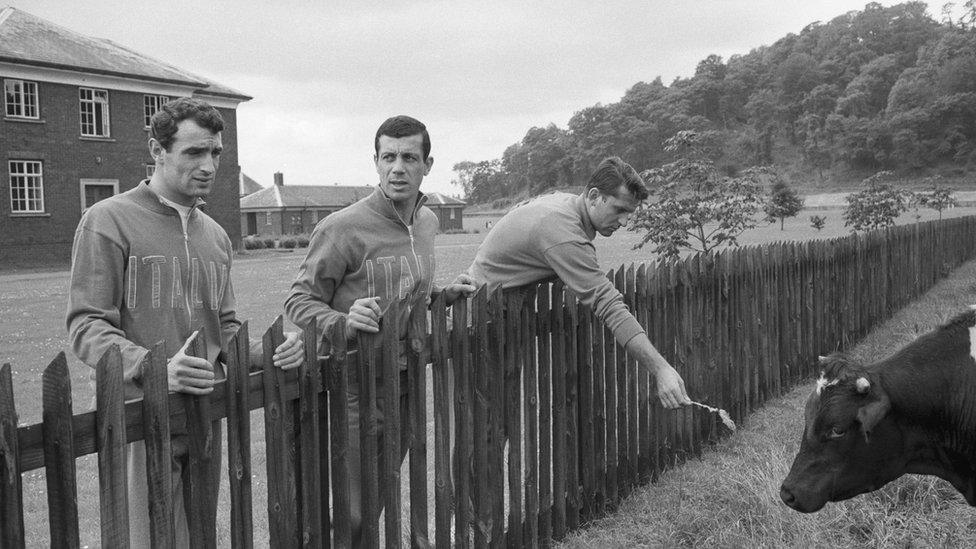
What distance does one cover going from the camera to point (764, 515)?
417cm

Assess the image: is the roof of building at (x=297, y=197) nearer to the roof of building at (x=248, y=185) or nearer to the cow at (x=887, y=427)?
the roof of building at (x=248, y=185)

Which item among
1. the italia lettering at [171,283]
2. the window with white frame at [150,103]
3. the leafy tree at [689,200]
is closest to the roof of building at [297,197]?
the window with white frame at [150,103]

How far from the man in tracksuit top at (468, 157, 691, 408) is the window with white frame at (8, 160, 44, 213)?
32.9 metres

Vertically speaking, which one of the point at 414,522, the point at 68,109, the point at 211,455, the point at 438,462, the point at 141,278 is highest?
the point at 68,109

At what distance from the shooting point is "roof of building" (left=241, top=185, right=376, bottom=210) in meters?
68.2

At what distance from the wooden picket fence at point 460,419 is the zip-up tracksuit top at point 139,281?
30 centimetres

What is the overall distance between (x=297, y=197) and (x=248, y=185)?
10.4 metres

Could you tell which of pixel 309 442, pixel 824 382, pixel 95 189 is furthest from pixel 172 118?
pixel 95 189

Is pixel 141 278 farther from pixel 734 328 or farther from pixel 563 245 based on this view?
pixel 734 328

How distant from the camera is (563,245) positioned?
12.6ft

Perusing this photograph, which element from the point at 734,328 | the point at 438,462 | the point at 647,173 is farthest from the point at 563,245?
the point at 647,173

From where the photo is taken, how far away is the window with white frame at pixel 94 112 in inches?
1300

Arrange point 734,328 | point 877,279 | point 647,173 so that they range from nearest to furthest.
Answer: point 734,328
point 647,173
point 877,279

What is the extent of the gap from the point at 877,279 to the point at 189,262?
445 inches
